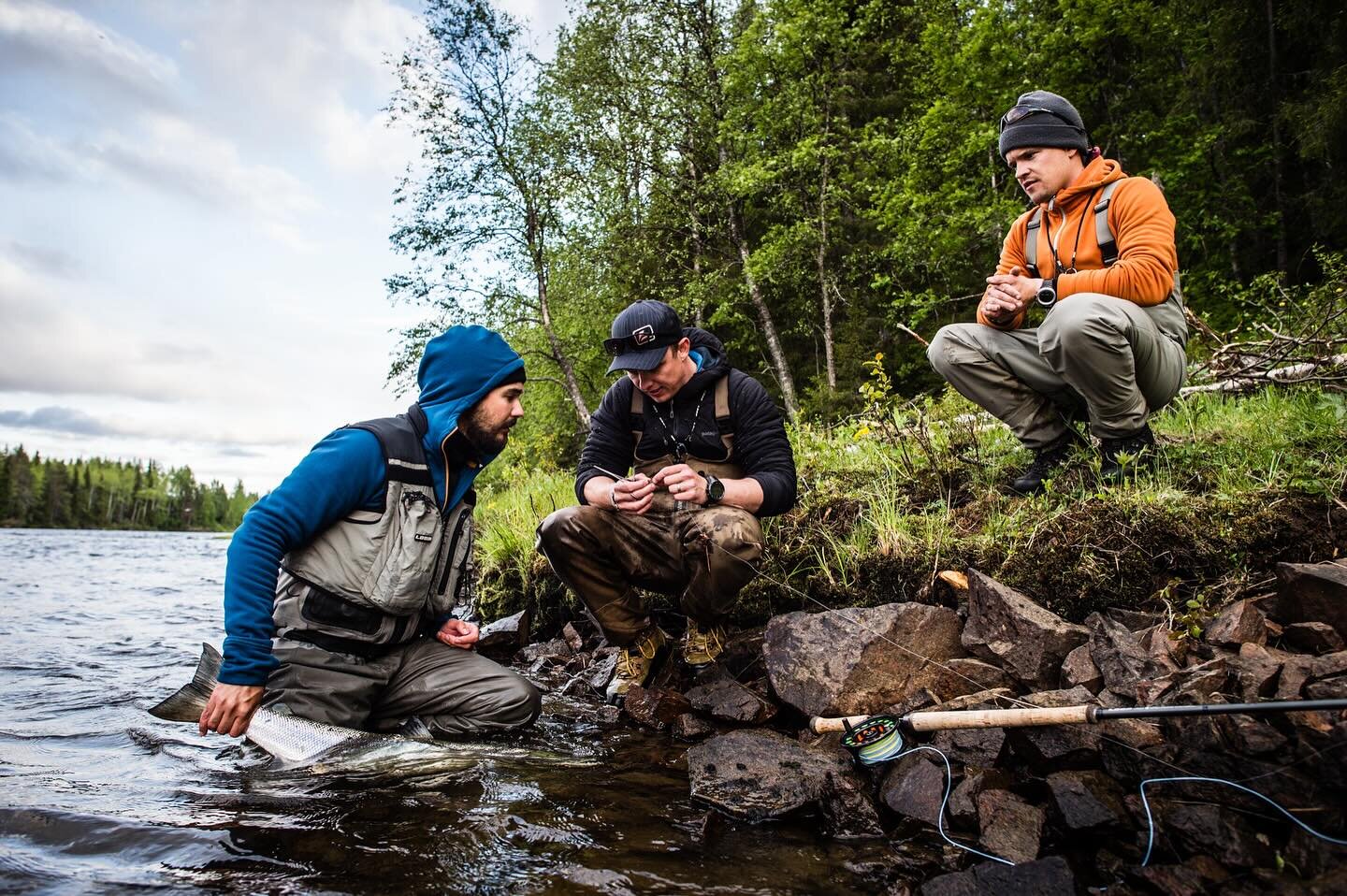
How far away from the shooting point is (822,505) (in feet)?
16.0

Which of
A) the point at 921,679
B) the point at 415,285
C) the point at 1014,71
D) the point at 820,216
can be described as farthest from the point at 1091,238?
the point at 415,285

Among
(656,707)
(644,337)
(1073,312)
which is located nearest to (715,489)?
(644,337)

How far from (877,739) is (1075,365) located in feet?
7.47

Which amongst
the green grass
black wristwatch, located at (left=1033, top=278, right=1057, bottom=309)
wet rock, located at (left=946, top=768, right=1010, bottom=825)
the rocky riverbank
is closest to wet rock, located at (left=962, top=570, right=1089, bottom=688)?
the rocky riverbank

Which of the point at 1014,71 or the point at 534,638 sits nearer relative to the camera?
the point at 534,638

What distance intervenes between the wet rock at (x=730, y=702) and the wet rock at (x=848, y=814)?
0.96 meters

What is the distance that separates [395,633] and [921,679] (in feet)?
8.38

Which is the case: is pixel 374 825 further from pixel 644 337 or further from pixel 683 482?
pixel 644 337

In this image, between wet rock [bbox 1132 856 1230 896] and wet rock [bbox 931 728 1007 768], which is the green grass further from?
wet rock [bbox 1132 856 1230 896]

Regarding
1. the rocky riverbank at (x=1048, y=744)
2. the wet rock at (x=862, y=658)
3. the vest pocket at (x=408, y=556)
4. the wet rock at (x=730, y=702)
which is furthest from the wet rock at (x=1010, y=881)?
the vest pocket at (x=408, y=556)

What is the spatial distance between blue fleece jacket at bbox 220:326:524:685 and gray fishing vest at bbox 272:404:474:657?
63 mm

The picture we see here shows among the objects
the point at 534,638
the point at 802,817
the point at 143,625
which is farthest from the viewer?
the point at 143,625

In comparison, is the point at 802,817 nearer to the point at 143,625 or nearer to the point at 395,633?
the point at 395,633

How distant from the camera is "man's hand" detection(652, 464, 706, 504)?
12.5 ft
